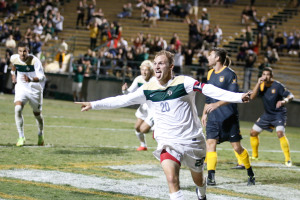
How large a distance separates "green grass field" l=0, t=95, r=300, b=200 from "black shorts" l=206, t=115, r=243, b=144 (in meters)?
0.74

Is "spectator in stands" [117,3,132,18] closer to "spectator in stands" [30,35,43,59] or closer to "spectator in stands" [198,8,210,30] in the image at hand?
"spectator in stands" [198,8,210,30]

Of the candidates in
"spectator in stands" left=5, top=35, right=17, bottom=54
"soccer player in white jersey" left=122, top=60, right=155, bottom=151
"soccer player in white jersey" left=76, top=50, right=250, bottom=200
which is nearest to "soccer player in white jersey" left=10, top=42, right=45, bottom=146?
"soccer player in white jersey" left=122, top=60, right=155, bottom=151

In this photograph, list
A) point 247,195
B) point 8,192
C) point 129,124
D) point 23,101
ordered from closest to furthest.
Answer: point 8,192 < point 247,195 < point 23,101 < point 129,124

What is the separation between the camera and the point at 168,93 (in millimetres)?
7270

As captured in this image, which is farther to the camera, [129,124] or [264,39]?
[264,39]

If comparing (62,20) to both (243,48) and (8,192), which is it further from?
(8,192)

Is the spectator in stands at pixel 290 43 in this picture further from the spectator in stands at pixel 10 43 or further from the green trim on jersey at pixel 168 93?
the green trim on jersey at pixel 168 93

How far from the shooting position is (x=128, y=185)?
9156 millimetres

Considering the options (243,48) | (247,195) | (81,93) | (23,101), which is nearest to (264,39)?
(243,48)

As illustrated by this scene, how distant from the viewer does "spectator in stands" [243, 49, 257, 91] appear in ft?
86.3

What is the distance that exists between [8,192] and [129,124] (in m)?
12.5

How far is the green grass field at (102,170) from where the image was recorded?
859 centimetres

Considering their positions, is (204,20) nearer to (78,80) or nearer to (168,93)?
(78,80)

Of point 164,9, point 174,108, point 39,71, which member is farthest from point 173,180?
point 164,9
